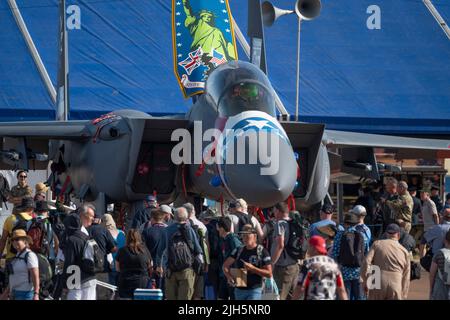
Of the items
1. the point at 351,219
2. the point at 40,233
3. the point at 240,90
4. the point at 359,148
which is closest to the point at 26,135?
the point at 240,90

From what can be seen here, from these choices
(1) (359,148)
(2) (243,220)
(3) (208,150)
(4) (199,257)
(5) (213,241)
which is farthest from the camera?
(1) (359,148)

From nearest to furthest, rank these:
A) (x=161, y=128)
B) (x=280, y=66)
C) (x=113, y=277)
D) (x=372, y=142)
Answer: (x=113, y=277), (x=161, y=128), (x=372, y=142), (x=280, y=66)

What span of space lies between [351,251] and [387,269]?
0.69m

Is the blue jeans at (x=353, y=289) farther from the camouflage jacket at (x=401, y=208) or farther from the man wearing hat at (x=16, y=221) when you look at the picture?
the camouflage jacket at (x=401, y=208)

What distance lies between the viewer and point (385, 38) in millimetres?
27703

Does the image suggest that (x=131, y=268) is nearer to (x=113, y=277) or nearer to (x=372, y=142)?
(x=113, y=277)

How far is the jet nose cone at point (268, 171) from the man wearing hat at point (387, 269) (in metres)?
1.73

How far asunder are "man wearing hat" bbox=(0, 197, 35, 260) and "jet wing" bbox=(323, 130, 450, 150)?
521 cm

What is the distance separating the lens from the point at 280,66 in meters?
26.5

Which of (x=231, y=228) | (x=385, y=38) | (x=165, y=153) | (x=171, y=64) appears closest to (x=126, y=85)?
(x=171, y=64)

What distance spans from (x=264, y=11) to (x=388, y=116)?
6.70 meters

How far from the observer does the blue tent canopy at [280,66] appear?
25.4 metres

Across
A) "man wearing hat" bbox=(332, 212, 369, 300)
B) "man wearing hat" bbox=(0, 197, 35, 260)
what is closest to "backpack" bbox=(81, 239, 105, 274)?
"man wearing hat" bbox=(0, 197, 35, 260)

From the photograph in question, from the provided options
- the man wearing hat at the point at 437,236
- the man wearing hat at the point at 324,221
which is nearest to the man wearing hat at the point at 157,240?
the man wearing hat at the point at 324,221
